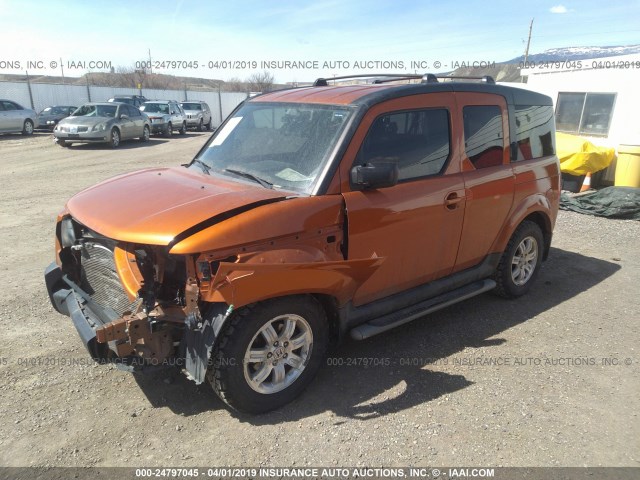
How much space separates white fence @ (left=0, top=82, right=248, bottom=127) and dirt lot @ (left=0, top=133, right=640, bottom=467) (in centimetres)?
2270

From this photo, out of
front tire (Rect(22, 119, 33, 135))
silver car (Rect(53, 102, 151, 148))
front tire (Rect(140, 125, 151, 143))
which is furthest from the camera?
front tire (Rect(22, 119, 33, 135))

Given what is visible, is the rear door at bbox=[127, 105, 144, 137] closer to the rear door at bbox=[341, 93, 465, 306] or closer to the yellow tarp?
the yellow tarp

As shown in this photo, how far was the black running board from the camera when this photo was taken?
3498mm

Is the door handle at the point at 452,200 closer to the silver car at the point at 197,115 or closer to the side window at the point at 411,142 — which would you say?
the side window at the point at 411,142

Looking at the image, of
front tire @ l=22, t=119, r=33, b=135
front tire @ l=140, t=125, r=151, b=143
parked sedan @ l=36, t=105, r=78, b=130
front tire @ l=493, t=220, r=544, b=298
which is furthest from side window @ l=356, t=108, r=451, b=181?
parked sedan @ l=36, t=105, r=78, b=130

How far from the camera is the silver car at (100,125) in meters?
17.2

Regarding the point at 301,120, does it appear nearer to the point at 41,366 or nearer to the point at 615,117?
the point at 41,366

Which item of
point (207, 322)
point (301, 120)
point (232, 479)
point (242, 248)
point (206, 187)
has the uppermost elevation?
point (301, 120)

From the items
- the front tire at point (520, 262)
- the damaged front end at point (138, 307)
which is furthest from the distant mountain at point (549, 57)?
the damaged front end at point (138, 307)

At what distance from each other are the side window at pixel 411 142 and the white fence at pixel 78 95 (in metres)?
22.6

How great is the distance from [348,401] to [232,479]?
97cm

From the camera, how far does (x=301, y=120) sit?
3672mm

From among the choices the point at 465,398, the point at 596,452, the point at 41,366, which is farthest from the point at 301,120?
the point at 596,452

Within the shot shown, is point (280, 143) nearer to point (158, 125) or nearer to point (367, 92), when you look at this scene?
point (367, 92)
